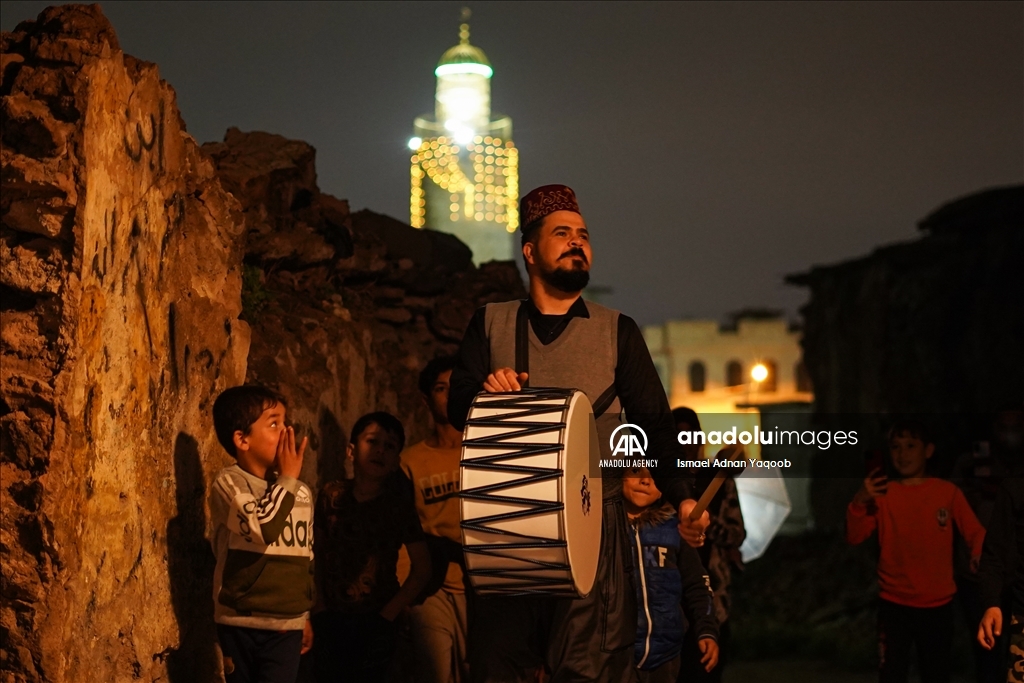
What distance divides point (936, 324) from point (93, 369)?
1570cm

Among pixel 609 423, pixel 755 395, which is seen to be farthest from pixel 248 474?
pixel 755 395

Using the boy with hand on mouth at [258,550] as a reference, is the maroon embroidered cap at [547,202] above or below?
above

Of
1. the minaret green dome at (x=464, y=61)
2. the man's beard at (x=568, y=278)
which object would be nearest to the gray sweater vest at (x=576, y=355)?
the man's beard at (x=568, y=278)

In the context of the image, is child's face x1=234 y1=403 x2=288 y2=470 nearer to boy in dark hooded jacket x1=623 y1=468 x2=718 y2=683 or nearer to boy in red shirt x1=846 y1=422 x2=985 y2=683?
boy in dark hooded jacket x1=623 y1=468 x2=718 y2=683

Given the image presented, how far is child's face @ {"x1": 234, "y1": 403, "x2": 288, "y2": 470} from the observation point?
16.3 feet

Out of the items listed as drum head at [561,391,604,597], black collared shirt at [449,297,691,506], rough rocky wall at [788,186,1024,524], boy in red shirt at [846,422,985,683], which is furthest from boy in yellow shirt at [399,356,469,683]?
rough rocky wall at [788,186,1024,524]

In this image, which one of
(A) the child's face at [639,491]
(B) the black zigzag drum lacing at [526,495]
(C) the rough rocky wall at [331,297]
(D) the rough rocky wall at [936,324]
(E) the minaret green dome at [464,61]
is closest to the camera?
(B) the black zigzag drum lacing at [526,495]

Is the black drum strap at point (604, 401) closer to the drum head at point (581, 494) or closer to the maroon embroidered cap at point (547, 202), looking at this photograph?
the drum head at point (581, 494)

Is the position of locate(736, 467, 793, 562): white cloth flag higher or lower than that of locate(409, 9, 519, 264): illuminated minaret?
lower

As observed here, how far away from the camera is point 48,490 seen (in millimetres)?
4383

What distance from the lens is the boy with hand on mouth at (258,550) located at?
4.74 m

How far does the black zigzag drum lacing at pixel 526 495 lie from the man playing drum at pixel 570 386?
0.16 metres

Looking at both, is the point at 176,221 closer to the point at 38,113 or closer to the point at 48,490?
the point at 38,113

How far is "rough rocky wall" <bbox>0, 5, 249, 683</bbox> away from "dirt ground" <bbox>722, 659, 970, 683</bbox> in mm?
5289
